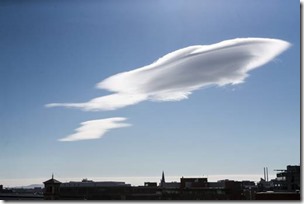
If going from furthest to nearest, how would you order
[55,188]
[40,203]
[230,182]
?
[230,182] → [55,188] → [40,203]

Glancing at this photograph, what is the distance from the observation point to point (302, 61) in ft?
12.9

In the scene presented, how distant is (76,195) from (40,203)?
21.9 metres

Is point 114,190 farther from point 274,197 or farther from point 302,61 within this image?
point 302,61

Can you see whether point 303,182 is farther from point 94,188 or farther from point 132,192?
point 94,188

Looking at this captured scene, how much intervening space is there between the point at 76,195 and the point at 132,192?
12.5 feet

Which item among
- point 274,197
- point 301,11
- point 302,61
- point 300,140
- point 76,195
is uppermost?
point 301,11

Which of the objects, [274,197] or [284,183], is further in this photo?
[284,183]

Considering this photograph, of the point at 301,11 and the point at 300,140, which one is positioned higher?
the point at 301,11

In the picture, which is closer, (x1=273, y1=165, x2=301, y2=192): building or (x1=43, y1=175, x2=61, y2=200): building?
(x1=273, y1=165, x2=301, y2=192): building

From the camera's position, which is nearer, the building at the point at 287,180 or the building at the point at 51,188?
the building at the point at 287,180

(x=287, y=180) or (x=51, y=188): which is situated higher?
(x=287, y=180)

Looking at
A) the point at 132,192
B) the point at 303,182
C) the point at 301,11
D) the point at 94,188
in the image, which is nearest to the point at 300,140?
the point at 303,182

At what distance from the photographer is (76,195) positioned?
84.0 ft

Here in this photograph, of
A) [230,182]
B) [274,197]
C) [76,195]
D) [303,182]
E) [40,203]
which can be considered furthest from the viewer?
[76,195]
